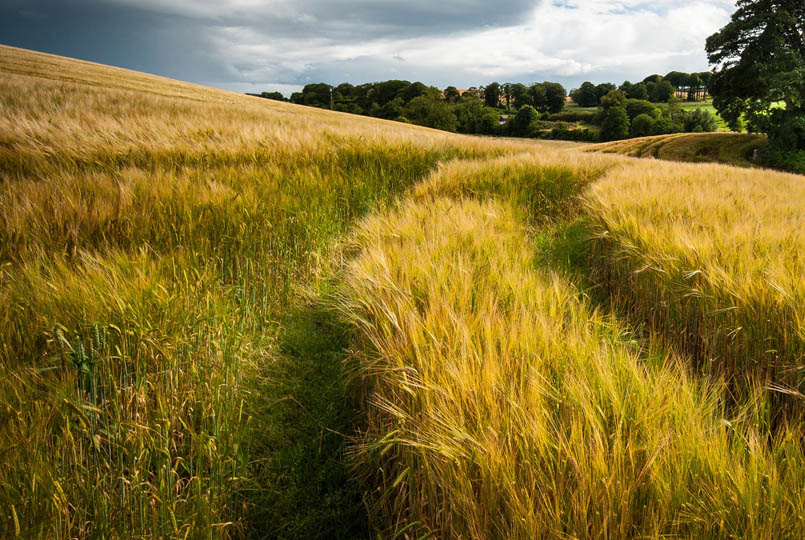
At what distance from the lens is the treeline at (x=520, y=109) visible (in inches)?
2285

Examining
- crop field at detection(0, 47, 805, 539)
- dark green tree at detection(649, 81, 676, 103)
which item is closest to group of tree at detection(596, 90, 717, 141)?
dark green tree at detection(649, 81, 676, 103)

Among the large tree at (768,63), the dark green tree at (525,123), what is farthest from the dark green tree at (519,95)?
the large tree at (768,63)

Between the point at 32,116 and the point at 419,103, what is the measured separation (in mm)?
62387

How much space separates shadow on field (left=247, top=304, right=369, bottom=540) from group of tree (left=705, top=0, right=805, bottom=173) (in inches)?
1145

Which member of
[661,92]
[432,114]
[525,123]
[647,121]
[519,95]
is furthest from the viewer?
[519,95]

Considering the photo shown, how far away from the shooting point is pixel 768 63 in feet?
69.7

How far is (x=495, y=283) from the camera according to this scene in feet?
5.48

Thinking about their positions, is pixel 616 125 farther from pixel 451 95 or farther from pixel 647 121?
pixel 451 95

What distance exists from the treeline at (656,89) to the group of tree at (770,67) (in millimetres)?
74084

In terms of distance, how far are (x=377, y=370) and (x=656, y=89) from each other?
4498 inches

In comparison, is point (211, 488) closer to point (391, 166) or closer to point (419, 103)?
point (391, 166)

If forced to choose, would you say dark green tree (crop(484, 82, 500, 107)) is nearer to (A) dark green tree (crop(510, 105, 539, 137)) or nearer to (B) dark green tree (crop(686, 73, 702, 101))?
(A) dark green tree (crop(510, 105, 539, 137))

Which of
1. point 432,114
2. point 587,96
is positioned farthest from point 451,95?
point 432,114

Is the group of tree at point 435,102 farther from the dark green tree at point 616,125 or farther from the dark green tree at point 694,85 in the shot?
the dark green tree at point 694,85
